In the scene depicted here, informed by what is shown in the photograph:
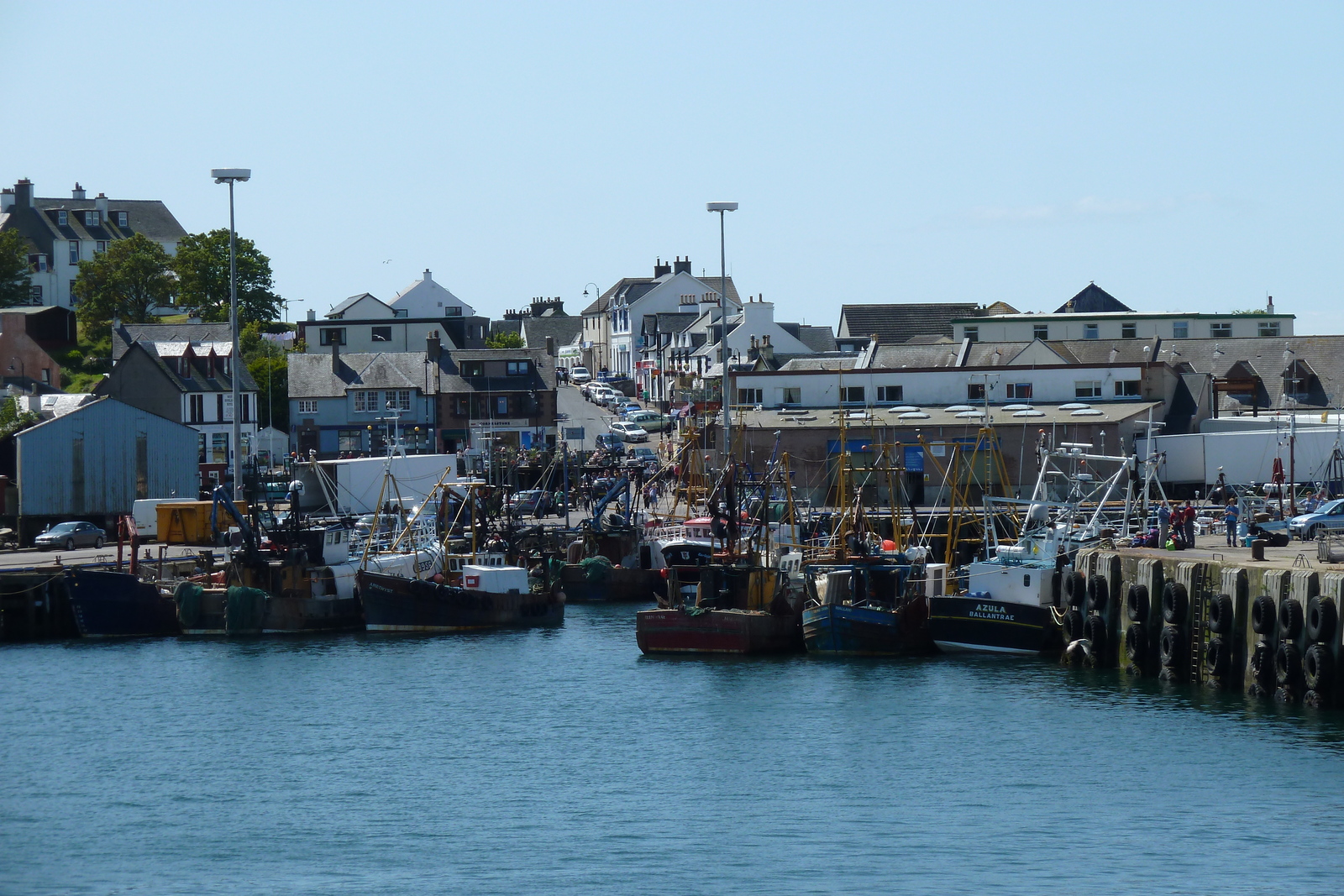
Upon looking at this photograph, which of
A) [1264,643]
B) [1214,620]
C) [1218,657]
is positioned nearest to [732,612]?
[1214,620]

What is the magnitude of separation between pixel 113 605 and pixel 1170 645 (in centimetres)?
3209

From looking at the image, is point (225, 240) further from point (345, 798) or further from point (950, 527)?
point (345, 798)

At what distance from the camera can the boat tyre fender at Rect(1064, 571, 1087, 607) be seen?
151 feet

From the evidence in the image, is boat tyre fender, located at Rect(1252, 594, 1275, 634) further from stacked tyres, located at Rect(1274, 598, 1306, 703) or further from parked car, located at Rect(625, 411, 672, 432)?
parked car, located at Rect(625, 411, 672, 432)

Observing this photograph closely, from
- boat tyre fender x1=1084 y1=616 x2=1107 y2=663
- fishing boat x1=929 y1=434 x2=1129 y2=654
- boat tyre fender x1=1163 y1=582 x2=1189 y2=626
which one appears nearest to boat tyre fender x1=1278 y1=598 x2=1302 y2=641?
boat tyre fender x1=1163 y1=582 x2=1189 y2=626

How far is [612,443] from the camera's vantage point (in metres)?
95.8

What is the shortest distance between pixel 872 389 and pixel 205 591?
36803 millimetres

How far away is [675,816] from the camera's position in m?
32.9

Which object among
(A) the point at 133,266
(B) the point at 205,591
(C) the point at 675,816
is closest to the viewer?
(C) the point at 675,816

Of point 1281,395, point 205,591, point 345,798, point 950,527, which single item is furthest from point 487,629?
point 1281,395

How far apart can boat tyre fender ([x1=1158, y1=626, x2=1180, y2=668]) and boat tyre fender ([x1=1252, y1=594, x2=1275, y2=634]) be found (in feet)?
10.2

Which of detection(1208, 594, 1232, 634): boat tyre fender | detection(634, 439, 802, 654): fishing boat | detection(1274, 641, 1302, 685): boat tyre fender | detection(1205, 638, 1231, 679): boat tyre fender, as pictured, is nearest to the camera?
detection(1274, 641, 1302, 685): boat tyre fender

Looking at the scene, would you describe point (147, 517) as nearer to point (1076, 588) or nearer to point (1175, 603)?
point (1076, 588)

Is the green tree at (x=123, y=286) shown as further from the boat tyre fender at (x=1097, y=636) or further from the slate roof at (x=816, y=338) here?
the boat tyre fender at (x=1097, y=636)
